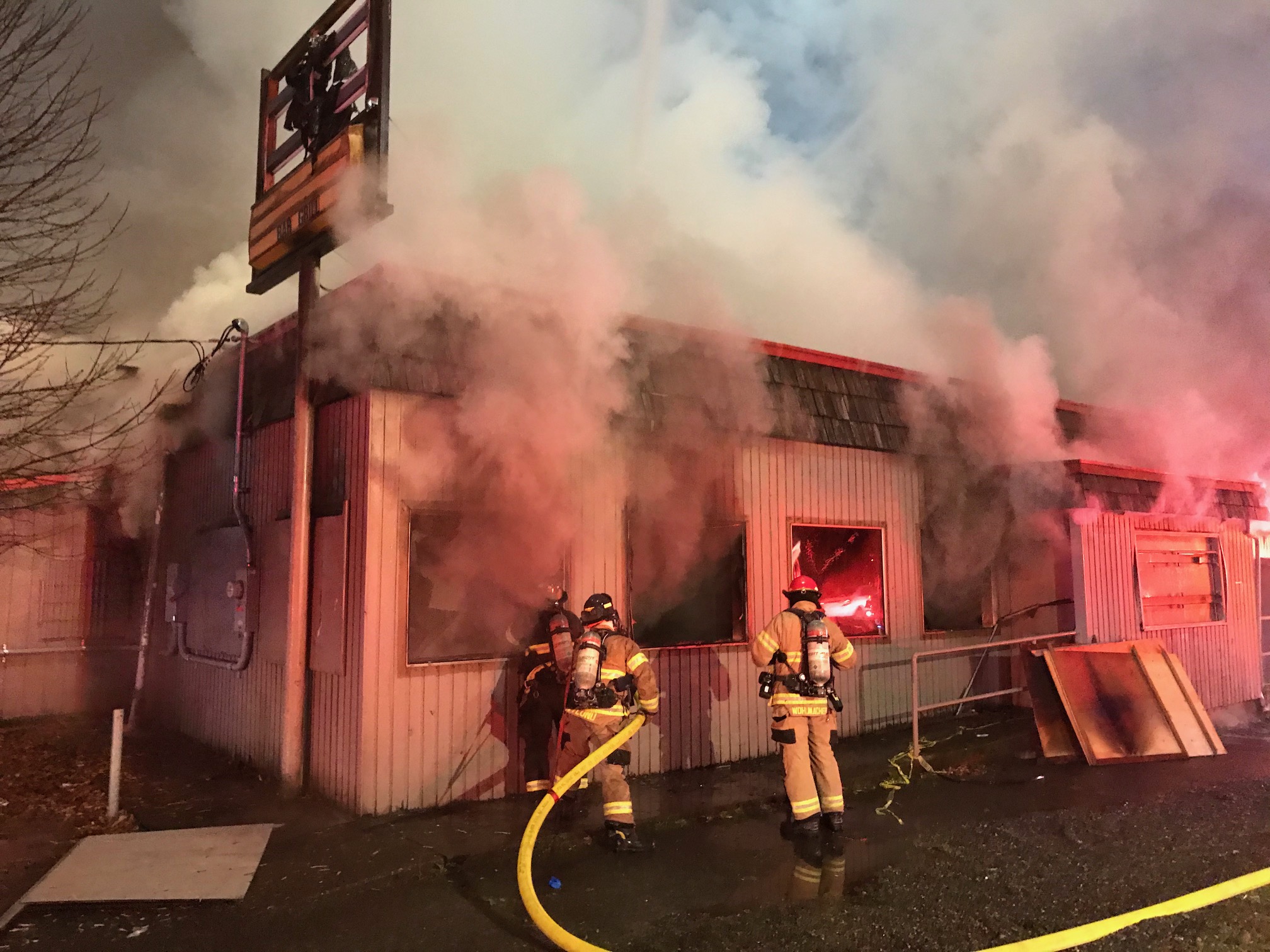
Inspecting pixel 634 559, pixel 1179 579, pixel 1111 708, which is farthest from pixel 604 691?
pixel 1179 579

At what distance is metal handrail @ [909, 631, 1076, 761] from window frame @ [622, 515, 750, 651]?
63.5 inches

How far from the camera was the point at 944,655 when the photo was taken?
372 inches

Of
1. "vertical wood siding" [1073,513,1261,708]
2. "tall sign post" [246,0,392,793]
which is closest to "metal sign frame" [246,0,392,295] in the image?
"tall sign post" [246,0,392,793]

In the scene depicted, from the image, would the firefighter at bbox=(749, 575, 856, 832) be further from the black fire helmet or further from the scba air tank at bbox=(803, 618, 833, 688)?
the black fire helmet

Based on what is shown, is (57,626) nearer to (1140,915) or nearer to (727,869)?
(727,869)

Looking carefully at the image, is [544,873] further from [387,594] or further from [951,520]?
[951,520]

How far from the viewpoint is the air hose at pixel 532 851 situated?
3691 mm

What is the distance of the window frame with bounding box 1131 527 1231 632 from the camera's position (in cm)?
920

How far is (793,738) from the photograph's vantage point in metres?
5.40

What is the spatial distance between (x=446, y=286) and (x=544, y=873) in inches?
165

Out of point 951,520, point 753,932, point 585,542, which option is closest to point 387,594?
point 585,542

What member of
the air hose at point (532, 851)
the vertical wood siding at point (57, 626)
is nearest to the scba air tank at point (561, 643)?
the air hose at point (532, 851)

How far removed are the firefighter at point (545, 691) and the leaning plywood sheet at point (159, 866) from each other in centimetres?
191

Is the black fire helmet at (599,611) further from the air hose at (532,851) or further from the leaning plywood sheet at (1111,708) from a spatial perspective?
the leaning plywood sheet at (1111,708)
